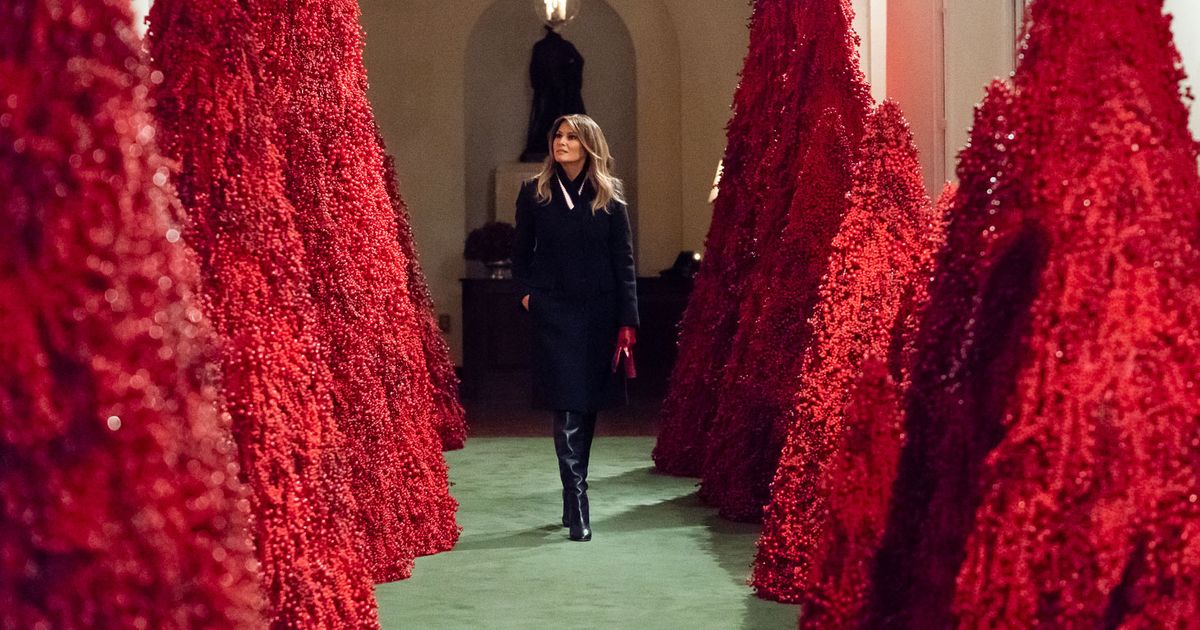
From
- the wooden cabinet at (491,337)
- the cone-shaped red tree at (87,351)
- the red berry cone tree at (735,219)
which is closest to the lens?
the cone-shaped red tree at (87,351)

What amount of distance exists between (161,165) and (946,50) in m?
4.21

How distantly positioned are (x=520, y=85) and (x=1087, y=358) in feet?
40.3

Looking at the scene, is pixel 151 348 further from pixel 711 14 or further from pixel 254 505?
pixel 711 14

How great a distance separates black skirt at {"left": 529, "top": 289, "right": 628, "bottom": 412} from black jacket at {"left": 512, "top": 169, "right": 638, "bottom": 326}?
0.17 ft

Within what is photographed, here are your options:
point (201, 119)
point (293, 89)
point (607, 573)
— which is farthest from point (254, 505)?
point (607, 573)

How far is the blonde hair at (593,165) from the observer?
17.7 ft

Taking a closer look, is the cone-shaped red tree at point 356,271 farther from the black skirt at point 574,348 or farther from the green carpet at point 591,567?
the black skirt at point 574,348

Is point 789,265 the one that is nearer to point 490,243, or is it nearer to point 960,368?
point 960,368

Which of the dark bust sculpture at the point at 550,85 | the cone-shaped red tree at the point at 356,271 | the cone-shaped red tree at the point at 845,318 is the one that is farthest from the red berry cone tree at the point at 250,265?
the dark bust sculpture at the point at 550,85

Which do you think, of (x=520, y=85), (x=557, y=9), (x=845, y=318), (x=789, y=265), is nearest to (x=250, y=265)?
(x=845, y=318)

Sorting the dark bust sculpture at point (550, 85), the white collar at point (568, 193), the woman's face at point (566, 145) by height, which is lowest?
the white collar at point (568, 193)

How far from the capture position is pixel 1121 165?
1590mm

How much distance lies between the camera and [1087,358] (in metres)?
1.54

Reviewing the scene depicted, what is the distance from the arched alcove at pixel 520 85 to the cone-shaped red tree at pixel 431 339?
4.85m
